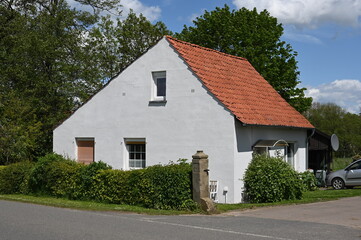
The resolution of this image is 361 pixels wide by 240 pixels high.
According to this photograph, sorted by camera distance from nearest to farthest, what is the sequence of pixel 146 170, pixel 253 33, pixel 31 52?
pixel 146 170, pixel 31 52, pixel 253 33

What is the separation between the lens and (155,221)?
12.3m

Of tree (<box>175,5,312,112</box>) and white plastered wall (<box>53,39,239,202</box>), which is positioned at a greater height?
A: tree (<box>175,5,312,112</box>)

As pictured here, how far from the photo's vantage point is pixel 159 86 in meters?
20.2

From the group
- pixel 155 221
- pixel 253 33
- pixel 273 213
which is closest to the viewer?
pixel 155 221

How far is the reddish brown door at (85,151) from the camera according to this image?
2198 cm

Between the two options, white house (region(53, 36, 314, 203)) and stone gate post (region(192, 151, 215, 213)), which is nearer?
stone gate post (region(192, 151, 215, 213))

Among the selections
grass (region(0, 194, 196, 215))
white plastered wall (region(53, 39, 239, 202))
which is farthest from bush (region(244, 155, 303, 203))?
grass (region(0, 194, 196, 215))

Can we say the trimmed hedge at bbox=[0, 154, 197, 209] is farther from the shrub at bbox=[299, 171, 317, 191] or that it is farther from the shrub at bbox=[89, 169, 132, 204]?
the shrub at bbox=[299, 171, 317, 191]

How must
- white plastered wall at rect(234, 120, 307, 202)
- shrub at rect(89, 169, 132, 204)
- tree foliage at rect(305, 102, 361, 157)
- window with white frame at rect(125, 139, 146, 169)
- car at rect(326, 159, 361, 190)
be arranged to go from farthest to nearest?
tree foliage at rect(305, 102, 361, 157), car at rect(326, 159, 361, 190), window with white frame at rect(125, 139, 146, 169), white plastered wall at rect(234, 120, 307, 202), shrub at rect(89, 169, 132, 204)

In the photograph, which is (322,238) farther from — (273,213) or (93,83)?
(93,83)

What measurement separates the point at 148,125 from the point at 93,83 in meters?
10.4

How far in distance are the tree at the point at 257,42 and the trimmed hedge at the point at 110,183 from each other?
19.6 metres

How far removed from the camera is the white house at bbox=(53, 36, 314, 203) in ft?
59.2

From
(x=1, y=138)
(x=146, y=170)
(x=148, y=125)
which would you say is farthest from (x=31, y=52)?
(x=146, y=170)
